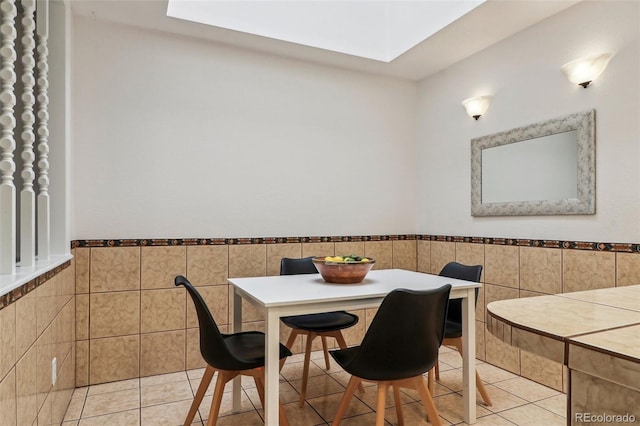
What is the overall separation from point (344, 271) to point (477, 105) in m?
1.95

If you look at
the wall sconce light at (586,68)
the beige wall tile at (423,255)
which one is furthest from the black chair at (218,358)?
the wall sconce light at (586,68)

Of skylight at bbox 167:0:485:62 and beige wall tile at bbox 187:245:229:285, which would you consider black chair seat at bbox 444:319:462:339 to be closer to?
beige wall tile at bbox 187:245:229:285

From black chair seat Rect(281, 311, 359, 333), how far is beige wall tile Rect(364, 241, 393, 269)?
963 mm

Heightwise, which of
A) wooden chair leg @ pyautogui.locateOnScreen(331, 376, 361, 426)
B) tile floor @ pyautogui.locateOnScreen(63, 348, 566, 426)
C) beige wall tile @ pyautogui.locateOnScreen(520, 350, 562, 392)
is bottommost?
tile floor @ pyautogui.locateOnScreen(63, 348, 566, 426)

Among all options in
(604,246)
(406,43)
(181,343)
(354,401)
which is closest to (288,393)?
(354,401)

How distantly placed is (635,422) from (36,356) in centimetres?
187

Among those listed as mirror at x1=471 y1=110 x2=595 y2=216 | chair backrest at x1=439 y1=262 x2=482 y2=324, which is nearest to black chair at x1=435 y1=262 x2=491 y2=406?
chair backrest at x1=439 y1=262 x2=482 y2=324

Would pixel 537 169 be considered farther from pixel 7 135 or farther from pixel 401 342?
pixel 7 135

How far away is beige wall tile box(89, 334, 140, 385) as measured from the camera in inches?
108

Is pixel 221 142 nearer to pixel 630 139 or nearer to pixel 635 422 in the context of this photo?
pixel 630 139

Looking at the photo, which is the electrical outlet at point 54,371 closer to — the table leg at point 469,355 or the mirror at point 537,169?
the table leg at point 469,355

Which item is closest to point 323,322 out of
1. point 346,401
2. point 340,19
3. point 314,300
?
point 346,401

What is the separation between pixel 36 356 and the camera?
5.06ft

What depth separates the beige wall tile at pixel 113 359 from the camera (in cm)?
274
